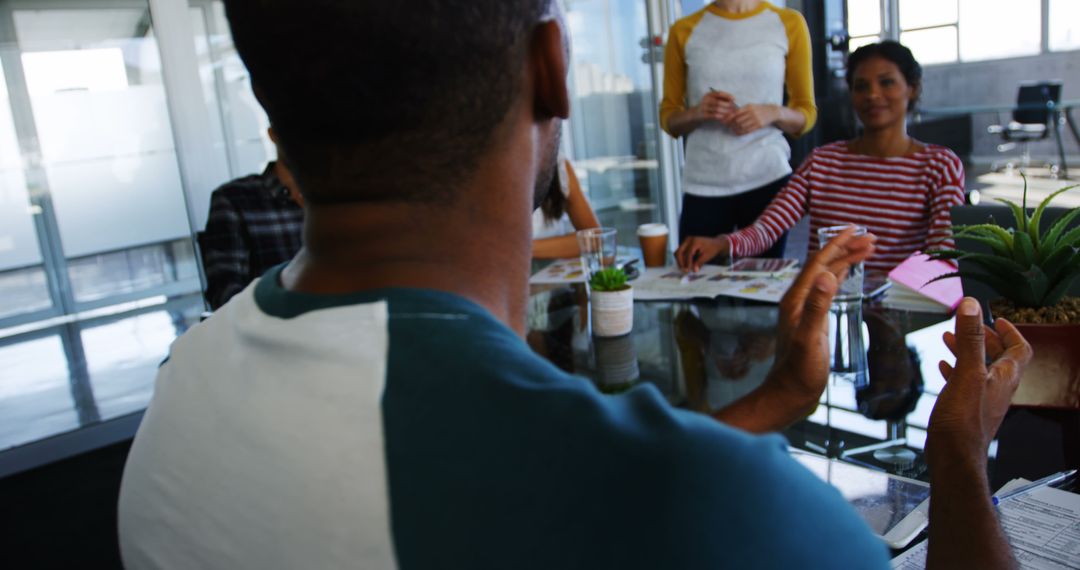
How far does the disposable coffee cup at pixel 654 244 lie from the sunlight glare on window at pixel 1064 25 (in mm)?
10375

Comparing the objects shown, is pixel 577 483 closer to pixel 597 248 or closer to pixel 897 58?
pixel 597 248

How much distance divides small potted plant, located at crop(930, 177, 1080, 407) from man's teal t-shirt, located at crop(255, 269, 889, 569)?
0.82 meters

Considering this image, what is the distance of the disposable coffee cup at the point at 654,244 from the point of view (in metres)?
2.23

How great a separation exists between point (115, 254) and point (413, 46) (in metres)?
3.70

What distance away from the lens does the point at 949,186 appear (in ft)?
6.91

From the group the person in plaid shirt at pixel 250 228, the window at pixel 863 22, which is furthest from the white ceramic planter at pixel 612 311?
the window at pixel 863 22

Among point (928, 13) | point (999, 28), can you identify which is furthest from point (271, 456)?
point (999, 28)

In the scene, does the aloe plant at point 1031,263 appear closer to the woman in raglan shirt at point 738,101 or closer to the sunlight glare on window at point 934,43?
the woman in raglan shirt at point 738,101

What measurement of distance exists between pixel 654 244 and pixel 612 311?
2.01ft

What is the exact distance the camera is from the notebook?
1685 mm

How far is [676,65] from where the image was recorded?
284 cm

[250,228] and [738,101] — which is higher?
[738,101]

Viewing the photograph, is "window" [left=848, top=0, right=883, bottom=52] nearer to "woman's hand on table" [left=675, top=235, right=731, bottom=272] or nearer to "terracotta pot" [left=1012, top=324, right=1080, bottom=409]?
"woman's hand on table" [left=675, top=235, right=731, bottom=272]

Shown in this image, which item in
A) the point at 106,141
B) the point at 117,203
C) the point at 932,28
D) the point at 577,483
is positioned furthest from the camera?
the point at 932,28
